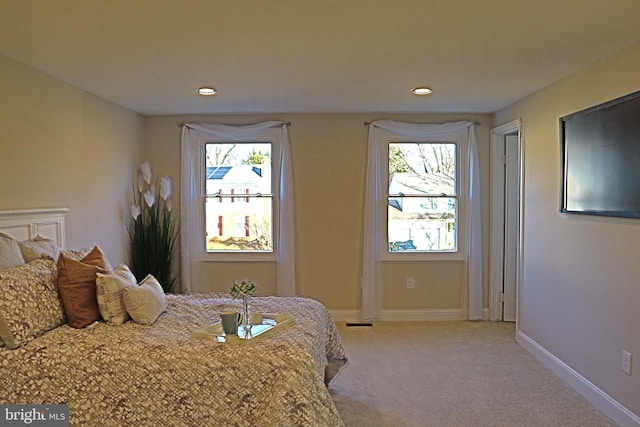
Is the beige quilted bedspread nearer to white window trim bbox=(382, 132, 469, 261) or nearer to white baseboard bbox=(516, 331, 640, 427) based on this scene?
white baseboard bbox=(516, 331, 640, 427)

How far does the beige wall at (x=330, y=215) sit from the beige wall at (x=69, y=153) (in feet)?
2.38

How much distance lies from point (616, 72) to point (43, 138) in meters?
3.84

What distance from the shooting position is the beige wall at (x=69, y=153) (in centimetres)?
325

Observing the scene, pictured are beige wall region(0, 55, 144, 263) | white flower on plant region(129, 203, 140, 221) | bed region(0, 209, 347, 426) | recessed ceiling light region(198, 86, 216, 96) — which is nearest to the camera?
bed region(0, 209, 347, 426)

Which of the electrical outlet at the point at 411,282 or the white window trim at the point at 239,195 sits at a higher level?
the white window trim at the point at 239,195

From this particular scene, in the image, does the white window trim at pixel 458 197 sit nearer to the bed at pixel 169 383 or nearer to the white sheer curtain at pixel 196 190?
the white sheer curtain at pixel 196 190

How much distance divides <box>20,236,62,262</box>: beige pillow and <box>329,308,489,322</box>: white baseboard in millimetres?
3006

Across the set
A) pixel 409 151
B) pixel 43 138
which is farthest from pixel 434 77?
pixel 43 138

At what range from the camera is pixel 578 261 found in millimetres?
3543

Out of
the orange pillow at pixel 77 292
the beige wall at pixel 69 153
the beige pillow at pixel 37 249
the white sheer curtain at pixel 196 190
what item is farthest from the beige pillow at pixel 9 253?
the white sheer curtain at pixel 196 190

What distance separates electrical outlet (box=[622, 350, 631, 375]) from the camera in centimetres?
297

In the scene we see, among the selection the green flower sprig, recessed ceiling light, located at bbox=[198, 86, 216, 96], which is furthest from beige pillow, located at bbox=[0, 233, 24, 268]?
recessed ceiling light, located at bbox=[198, 86, 216, 96]

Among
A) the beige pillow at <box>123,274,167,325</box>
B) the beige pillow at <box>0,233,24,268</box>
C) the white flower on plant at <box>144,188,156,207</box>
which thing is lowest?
the beige pillow at <box>123,274,167,325</box>

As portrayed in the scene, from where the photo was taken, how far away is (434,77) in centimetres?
376
